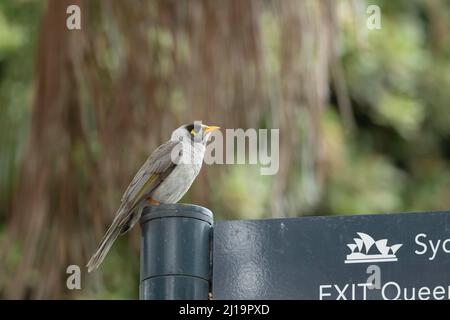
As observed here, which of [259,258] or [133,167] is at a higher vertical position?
[133,167]

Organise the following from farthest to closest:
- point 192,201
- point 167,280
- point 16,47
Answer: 1. point 16,47
2. point 192,201
3. point 167,280

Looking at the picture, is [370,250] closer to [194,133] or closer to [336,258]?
[336,258]

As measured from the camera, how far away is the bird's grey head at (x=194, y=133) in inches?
229

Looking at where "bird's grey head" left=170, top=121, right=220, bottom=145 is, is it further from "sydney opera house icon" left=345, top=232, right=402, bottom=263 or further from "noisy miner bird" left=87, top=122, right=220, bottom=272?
"sydney opera house icon" left=345, top=232, right=402, bottom=263

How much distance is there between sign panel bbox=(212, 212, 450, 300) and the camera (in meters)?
3.83

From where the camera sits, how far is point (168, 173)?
568 cm

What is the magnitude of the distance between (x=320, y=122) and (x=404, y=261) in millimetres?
2012

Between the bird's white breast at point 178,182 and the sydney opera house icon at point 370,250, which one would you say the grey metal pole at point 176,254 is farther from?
the bird's white breast at point 178,182

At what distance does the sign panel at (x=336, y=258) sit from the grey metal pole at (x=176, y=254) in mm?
55

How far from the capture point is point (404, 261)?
3.87m

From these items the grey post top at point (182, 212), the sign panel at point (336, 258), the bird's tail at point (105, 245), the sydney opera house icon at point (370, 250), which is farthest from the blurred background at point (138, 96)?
the sydney opera house icon at point (370, 250)
